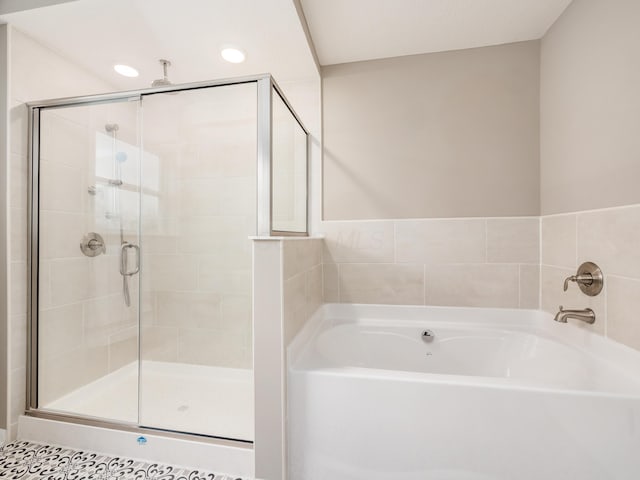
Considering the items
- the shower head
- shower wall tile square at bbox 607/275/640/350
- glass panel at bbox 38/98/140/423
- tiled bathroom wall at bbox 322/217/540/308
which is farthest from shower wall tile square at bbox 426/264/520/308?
the shower head

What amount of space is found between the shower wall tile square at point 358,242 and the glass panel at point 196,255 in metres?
0.59

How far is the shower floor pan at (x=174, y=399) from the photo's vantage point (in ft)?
5.12

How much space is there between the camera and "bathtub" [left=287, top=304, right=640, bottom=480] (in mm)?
1020

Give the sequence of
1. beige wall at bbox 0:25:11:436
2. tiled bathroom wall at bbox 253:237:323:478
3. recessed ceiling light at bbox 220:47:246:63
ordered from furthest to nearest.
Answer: recessed ceiling light at bbox 220:47:246:63 → beige wall at bbox 0:25:11:436 → tiled bathroom wall at bbox 253:237:323:478

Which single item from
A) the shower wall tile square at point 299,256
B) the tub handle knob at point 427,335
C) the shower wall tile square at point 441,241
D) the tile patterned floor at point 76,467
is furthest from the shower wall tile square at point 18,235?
the tub handle knob at point 427,335

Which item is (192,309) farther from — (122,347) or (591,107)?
(591,107)

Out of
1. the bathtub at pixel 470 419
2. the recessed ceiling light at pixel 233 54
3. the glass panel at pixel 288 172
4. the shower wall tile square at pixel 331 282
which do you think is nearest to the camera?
the bathtub at pixel 470 419

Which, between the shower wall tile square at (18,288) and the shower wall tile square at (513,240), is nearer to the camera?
the shower wall tile square at (18,288)

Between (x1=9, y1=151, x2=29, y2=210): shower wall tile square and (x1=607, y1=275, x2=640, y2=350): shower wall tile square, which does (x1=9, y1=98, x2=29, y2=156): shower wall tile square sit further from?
(x1=607, y1=275, x2=640, y2=350): shower wall tile square

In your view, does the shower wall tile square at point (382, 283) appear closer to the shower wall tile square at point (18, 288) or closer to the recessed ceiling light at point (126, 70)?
the shower wall tile square at point (18, 288)

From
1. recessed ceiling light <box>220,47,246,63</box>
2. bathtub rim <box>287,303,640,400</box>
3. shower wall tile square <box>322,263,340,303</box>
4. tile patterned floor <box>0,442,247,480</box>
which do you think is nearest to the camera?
bathtub rim <box>287,303,640,400</box>

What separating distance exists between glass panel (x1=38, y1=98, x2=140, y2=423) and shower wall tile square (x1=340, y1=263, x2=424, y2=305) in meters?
1.44

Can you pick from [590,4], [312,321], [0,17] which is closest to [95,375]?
[312,321]

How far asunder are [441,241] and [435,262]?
0.48ft
